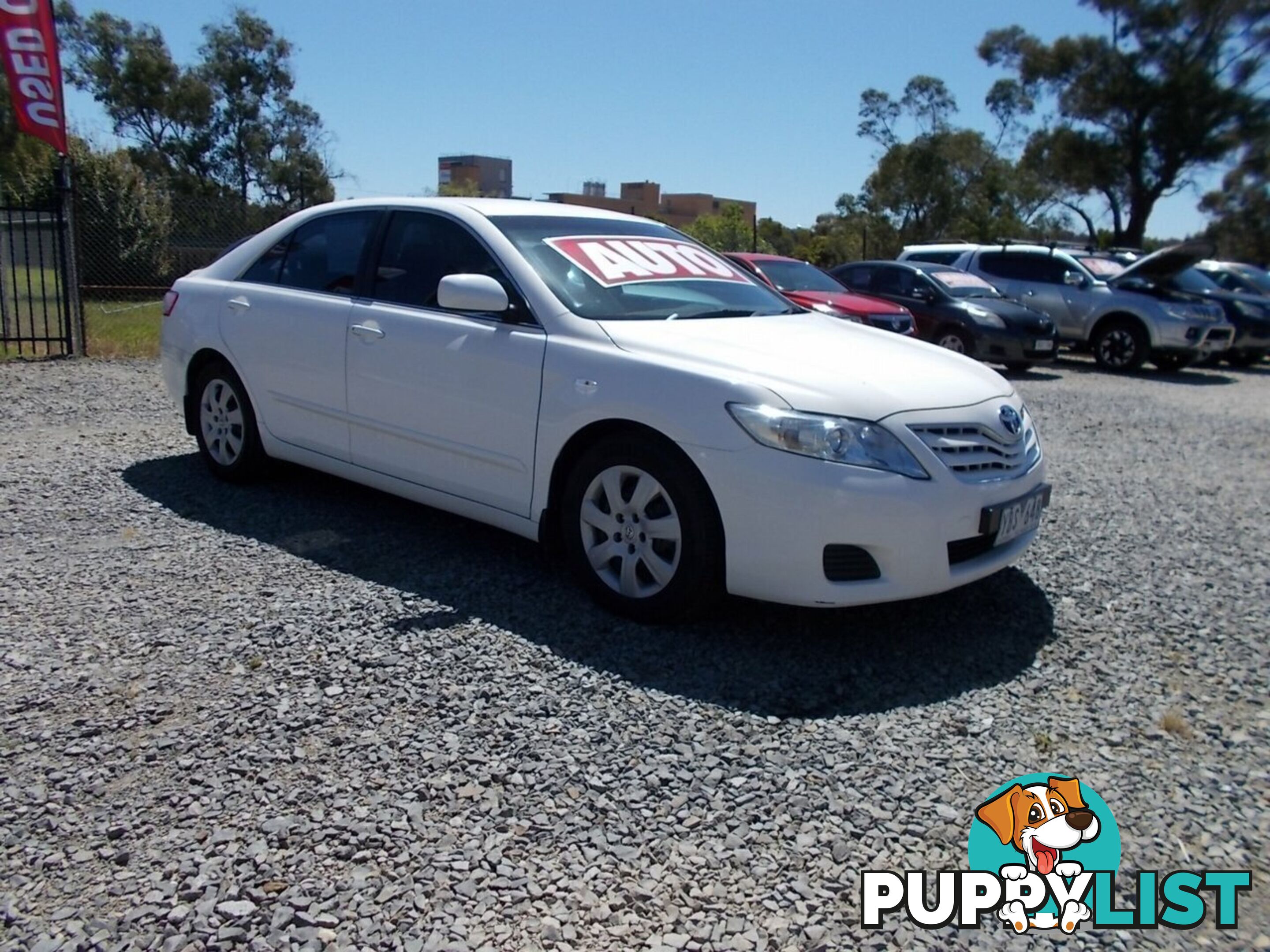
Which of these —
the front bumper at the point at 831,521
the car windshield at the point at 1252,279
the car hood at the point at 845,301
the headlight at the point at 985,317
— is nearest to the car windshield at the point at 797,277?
the car hood at the point at 845,301

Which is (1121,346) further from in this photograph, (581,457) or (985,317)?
(581,457)

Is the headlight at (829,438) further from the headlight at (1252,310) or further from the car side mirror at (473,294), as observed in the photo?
the headlight at (1252,310)

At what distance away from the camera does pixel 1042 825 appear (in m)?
2.95

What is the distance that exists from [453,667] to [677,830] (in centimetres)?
118

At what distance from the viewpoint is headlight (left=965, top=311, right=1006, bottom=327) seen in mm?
14000

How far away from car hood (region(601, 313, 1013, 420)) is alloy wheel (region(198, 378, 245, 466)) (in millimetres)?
2506

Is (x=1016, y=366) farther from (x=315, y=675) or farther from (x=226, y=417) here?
(x=315, y=675)

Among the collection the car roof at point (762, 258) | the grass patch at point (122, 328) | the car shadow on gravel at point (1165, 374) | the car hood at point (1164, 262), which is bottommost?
the grass patch at point (122, 328)

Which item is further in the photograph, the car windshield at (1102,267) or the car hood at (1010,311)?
the car windshield at (1102,267)

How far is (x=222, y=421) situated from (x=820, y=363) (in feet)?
11.3

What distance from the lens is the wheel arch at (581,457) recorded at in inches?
152

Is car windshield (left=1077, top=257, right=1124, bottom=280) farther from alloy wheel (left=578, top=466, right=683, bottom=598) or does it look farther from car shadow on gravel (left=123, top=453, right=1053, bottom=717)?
alloy wheel (left=578, top=466, right=683, bottom=598)

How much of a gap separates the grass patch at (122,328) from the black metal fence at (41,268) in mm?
235

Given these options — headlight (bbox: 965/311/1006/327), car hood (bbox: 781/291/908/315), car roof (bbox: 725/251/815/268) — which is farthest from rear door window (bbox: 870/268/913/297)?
car hood (bbox: 781/291/908/315)
